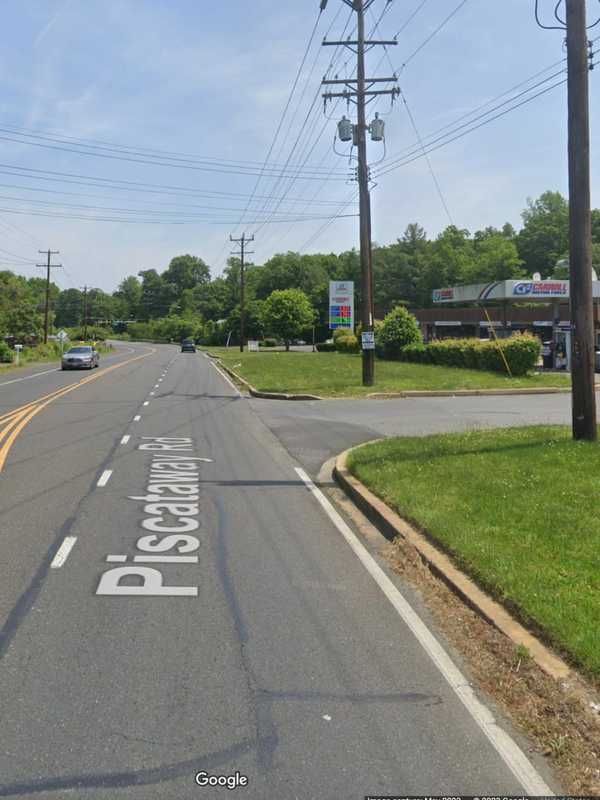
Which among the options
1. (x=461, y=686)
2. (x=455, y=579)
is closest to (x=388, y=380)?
(x=455, y=579)

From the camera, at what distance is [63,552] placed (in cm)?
732

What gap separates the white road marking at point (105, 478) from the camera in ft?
35.9

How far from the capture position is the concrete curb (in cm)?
480

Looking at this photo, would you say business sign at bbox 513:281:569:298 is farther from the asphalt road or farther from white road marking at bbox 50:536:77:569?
white road marking at bbox 50:536:77:569

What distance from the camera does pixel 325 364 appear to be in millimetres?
42469

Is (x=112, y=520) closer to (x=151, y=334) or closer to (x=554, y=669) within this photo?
(x=554, y=669)

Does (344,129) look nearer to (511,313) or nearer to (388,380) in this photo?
(388,380)

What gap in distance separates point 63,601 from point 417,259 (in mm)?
120967

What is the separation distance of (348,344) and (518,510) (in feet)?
166

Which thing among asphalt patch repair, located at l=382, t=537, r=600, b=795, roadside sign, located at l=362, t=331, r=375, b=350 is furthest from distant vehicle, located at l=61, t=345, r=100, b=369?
asphalt patch repair, located at l=382, t=537, r=600, b=795

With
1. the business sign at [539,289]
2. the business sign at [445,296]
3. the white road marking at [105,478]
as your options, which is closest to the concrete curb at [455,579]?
the white road marking at [105,478]

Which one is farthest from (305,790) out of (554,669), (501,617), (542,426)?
(542,426)

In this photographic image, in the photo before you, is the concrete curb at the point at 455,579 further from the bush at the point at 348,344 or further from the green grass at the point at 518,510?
the bush at the point at 348,344

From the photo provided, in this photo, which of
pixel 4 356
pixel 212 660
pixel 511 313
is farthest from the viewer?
pixel 511 313
